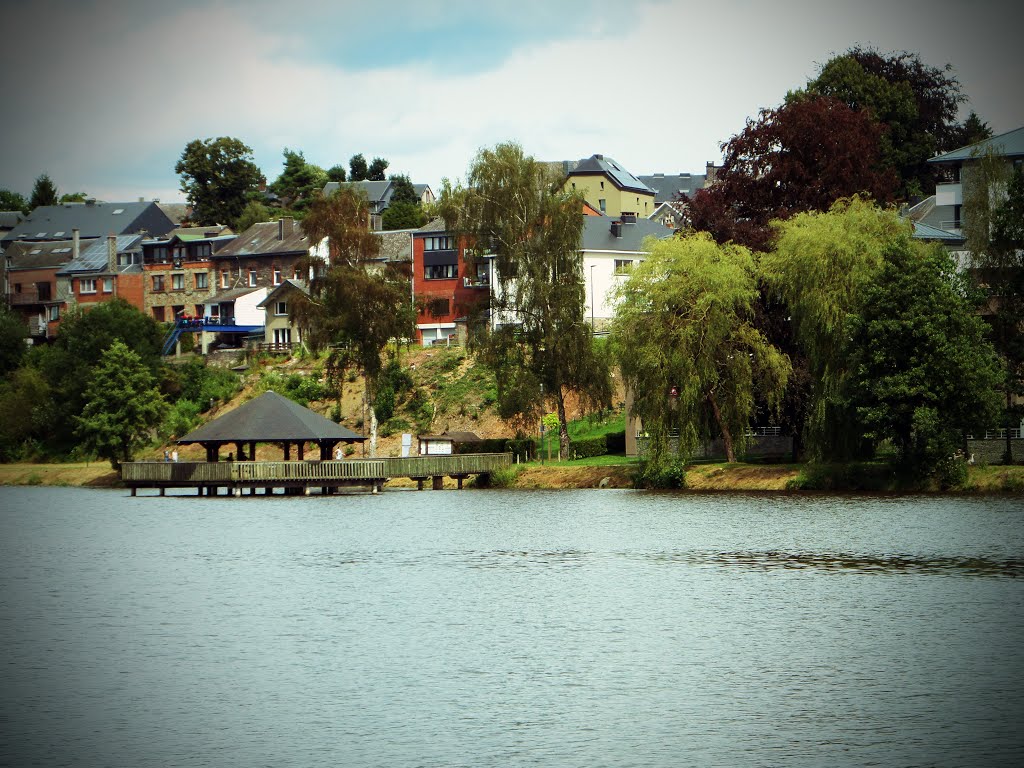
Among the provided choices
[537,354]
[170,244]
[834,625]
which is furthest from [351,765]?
[170,244]

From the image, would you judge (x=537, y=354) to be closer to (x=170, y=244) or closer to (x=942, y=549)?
(x=942, y=549)

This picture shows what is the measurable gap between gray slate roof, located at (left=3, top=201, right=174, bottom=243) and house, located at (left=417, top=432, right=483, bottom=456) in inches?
3020

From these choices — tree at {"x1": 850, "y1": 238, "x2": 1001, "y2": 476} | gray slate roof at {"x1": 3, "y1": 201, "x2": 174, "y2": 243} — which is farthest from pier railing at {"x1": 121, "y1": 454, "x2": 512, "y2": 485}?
gray slate roof at {"x1": 3, "y1": 201, "x2": 174, "y2": 243}

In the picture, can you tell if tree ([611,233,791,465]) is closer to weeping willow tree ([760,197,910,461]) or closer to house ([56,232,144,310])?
weeping willow tree ([760,197,910,461])

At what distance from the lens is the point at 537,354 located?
7738 centimetres

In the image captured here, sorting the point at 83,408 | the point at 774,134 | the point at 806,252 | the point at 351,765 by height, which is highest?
the point at 774,134

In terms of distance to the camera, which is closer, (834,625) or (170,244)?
(834,625)

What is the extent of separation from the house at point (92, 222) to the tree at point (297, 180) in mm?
14004

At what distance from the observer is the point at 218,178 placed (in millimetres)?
151875

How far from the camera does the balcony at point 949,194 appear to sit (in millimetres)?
90625

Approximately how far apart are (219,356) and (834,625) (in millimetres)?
89182

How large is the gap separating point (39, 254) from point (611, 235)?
226ft

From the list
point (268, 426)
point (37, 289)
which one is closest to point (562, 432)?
point (268, 426)

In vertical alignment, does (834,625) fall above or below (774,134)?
below
